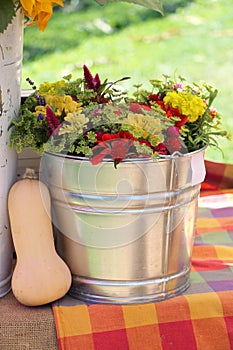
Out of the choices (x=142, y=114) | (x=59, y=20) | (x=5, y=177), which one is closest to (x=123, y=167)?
(x=142, y=114)

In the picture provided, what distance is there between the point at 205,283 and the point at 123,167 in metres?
0.38

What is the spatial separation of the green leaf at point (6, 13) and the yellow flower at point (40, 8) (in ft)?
0.08

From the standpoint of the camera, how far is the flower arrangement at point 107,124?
4.64 feet

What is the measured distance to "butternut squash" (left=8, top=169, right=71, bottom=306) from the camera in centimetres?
148

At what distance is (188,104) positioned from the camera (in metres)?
1.52

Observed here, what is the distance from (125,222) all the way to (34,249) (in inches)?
8.2

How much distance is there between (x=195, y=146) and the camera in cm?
153

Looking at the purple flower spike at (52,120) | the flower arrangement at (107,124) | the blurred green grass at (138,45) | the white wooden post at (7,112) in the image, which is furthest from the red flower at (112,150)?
the blurred green grass at (138,45)

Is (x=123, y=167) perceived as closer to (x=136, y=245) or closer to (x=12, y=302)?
(x=136, y=245)

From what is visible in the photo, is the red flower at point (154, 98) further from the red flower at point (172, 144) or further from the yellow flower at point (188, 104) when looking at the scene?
the red flower at point (172, 144)

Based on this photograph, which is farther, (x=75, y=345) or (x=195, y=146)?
(x=195, y=146)

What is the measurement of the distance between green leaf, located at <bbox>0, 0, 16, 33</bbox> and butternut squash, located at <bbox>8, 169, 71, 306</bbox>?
0.35m

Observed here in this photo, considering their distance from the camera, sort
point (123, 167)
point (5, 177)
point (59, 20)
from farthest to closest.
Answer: point (59, 20) → point (5, 177) → point (123, 167)

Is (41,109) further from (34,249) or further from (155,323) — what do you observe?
(155,323)
